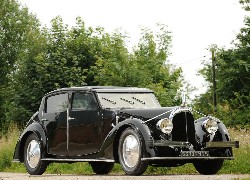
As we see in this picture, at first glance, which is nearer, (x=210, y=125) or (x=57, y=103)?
(x=210, y=125)

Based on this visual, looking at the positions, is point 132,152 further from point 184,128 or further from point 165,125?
point 184,128

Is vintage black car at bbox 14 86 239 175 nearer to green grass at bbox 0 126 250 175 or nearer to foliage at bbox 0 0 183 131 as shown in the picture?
green grass at bbox 0 126 250 175

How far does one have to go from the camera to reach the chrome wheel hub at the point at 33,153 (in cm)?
1507

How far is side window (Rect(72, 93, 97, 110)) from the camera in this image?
14.1 meters

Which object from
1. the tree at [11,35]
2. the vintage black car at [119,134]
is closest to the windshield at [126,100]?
the vintage black car at [119,134]

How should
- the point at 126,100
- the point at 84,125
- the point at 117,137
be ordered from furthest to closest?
the point at 126,100 < the point at 84,125 < the point at 117,137

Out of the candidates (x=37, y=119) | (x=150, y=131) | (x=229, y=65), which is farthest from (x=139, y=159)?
(x=229, y=65)

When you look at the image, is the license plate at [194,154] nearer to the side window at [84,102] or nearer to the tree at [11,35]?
the side window at [84,102]

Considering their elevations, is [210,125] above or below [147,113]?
below

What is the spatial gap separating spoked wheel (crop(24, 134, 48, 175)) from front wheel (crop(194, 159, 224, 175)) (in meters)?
3.30

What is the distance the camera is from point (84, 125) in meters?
14.0

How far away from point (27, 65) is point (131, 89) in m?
21.5

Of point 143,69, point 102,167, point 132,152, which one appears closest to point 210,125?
point 132,152

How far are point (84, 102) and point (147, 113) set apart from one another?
187cm
